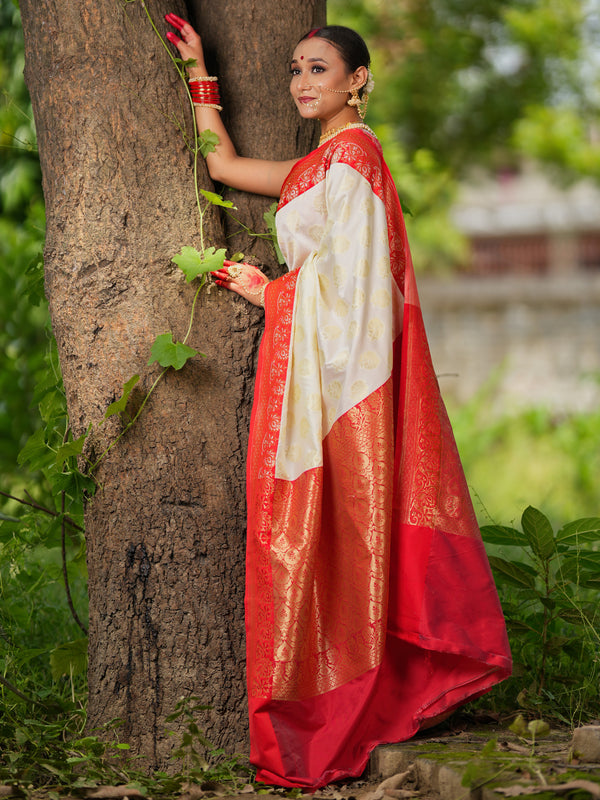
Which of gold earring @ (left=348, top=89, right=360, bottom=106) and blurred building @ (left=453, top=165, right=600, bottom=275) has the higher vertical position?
blurred building @ (left=453, top=165, right=600, bottom=275)

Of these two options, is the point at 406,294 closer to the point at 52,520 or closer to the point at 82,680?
the point at 52,520

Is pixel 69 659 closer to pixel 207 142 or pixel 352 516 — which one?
pixel 352 516

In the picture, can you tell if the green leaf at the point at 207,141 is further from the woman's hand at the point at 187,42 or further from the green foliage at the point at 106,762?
the green foliage at the point at 106,762


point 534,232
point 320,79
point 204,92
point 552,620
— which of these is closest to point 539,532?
point 552,620

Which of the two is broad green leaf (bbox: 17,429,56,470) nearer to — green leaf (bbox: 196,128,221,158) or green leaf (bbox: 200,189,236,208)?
green leaf (bbox: 200,189,236,208)

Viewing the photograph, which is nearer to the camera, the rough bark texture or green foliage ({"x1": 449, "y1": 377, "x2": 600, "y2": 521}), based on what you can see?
the rough bark texture

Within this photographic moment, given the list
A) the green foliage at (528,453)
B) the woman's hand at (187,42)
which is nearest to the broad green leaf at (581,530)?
the woman's hand at (187,42)

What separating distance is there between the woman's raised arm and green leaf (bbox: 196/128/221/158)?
14 millimetres

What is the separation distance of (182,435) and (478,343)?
8.15 metres

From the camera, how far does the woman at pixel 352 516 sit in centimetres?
222

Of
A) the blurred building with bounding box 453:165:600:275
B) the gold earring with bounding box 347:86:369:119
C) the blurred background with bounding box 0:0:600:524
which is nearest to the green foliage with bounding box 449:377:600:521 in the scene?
the blurred background with bounding box 0:0:600:524

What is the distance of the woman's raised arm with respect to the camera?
8.20ft

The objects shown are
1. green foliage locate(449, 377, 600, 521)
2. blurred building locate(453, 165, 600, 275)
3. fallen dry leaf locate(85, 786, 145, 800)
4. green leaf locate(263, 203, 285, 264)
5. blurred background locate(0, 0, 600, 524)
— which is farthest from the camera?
blurred building locate(453, 165, 600, 275)

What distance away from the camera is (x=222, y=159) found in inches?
98.7
